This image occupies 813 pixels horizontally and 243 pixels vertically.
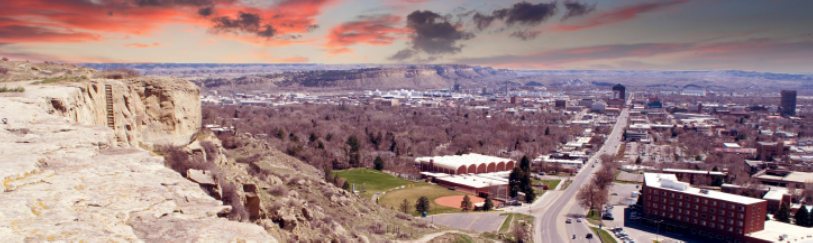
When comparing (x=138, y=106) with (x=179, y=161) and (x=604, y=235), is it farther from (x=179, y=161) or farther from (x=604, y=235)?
(x=604, y=235)

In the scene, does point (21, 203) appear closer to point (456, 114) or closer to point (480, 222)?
point (480, 222)

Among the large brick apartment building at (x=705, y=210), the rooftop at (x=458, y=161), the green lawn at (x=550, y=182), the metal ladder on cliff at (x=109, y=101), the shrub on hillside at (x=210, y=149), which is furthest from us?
the rooftop at (x=458, y=161)

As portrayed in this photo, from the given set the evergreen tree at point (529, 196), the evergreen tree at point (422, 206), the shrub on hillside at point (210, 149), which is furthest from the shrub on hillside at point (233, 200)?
the evergreen tree at point (529, 196)

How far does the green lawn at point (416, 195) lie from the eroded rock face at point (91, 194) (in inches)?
1163

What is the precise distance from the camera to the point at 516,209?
41000 mm

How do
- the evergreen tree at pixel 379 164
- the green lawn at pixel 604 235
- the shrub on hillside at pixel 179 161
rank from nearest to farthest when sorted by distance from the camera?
the shrub on hillside at pixel 179 161
the green lawn at pixel 604 235
the evergreen tree at pixel 379 164

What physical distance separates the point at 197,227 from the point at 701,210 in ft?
127

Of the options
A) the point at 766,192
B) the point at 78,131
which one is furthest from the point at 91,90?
the point at 766,192

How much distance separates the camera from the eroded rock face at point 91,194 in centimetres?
504

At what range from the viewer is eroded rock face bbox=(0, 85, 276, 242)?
16.5ft

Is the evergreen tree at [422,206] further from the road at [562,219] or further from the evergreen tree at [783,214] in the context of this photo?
the evergreen tree at [783,214]

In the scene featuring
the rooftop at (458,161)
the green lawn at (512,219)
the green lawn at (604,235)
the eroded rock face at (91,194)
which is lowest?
the green lawn at (604,235)

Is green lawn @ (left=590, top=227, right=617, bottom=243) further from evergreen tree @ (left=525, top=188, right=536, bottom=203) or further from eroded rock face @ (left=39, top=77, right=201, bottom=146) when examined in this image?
eroded rock face @ (left=39, top=77, right=201, bottom=146)

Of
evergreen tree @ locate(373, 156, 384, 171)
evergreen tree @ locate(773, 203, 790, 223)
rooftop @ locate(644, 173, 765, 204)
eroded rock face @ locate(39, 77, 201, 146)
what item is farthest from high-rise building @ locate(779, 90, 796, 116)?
eroded rock face @ locate(39, 77, 201, 146)
